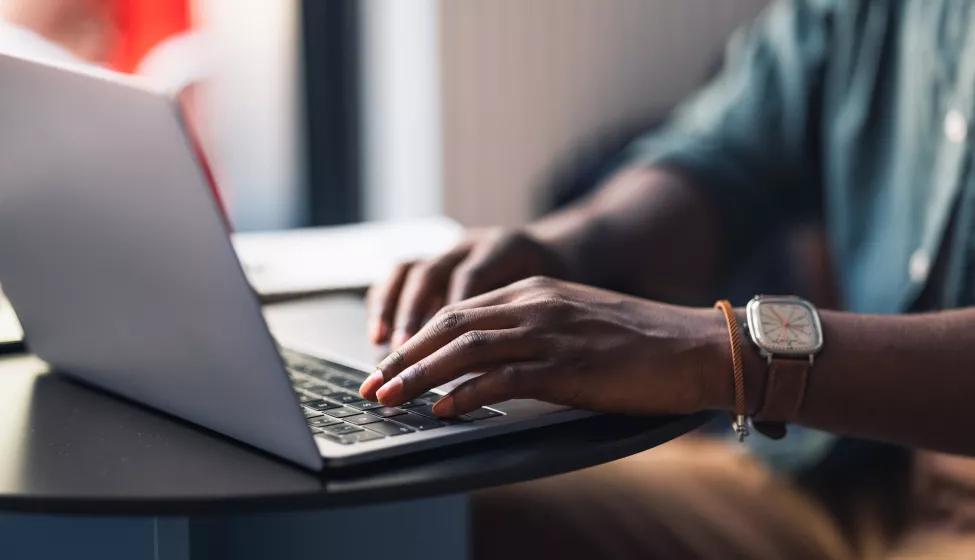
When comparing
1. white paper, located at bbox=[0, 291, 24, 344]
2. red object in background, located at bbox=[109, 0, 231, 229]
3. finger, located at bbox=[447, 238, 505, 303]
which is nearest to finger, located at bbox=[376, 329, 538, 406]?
finger, located at bbox=[447, 238, 505, 303]

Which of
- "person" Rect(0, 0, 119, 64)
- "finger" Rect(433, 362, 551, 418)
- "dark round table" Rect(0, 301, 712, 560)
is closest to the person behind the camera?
"dark round table" Rect(0, 301, 712, 560)

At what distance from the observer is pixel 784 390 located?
2.29ft

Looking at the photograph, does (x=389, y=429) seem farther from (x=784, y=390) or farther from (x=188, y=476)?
(x=784, y=390)

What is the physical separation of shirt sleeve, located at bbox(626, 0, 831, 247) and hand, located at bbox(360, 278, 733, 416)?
2.27ft

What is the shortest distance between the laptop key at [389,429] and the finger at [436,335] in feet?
0.13

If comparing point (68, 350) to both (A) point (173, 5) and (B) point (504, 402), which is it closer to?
(B) point (504, 402)

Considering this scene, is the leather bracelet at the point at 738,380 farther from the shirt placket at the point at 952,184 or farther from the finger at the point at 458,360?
the shirt placket at the point at 952,184

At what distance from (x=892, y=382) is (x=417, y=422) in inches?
14.3

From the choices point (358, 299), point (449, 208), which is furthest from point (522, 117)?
point (358, 299)

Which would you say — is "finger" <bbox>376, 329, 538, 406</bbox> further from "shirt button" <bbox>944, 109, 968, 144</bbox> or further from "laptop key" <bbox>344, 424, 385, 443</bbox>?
"shirt button" <bbox>944, 109, 968, 144</bbox>

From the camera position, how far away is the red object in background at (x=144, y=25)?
7.34 ft

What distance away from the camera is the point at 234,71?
239 cm

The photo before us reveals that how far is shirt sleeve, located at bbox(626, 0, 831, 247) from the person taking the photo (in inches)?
53.0

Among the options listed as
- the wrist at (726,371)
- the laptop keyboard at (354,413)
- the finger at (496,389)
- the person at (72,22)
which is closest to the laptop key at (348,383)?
the laptop keyboard at (354,413)
